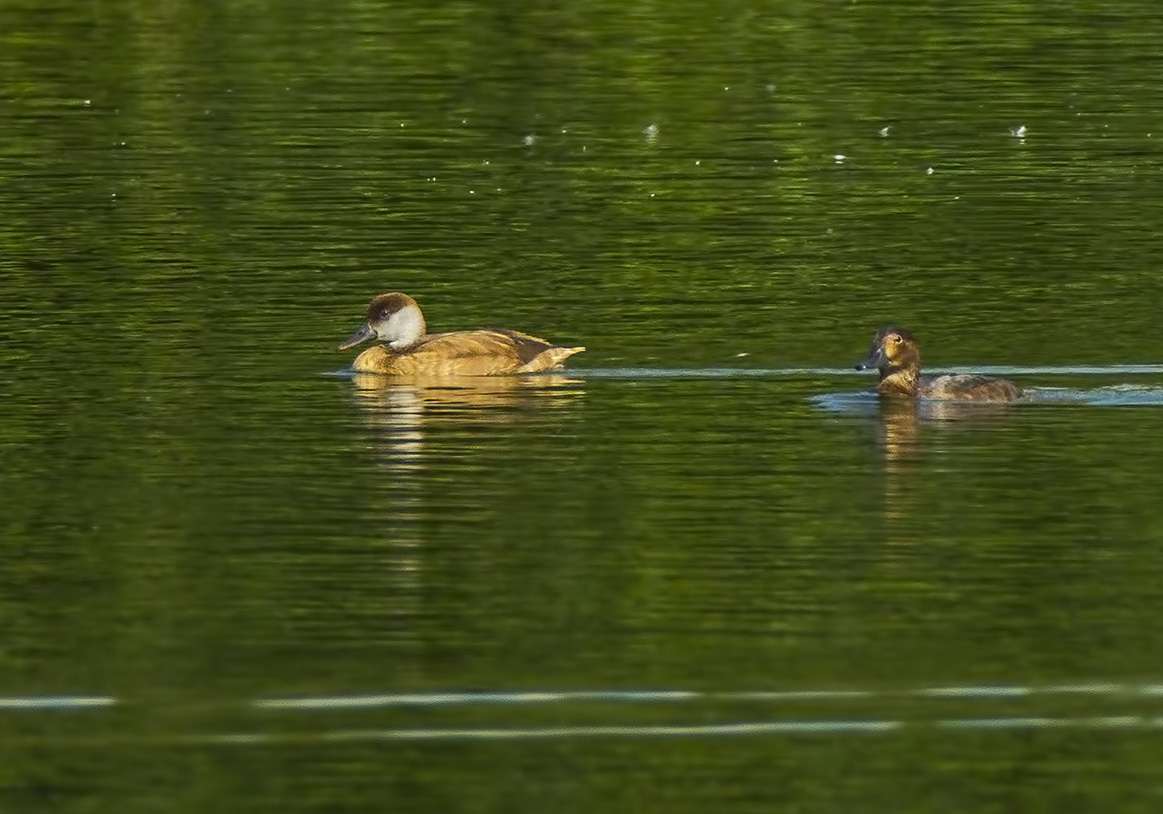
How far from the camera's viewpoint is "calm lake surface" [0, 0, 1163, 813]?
11.1m

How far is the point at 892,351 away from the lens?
18672mm

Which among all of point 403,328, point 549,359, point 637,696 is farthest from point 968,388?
point 637,696

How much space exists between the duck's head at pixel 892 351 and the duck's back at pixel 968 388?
180 millimetres

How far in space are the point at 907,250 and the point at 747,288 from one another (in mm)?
2349

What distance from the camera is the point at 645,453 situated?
1644 centimetres

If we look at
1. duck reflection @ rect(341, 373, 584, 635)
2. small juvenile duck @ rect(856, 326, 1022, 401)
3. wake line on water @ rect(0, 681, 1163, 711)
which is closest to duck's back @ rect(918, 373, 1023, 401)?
small juvenile duck @ rect(856, 326, 1022, 401)

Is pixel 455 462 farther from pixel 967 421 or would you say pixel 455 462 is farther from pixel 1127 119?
pixel 1127 119

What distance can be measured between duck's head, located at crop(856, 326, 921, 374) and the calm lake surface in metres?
0.23

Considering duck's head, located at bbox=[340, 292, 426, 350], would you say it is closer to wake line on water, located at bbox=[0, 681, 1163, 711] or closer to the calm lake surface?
the calm lake surface

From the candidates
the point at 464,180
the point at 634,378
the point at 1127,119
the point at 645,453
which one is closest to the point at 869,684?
the point at 645,453

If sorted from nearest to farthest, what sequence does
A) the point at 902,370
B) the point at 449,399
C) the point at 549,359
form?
1. the point at 902,370
2. the point at 449,399
3. the point at 549,359

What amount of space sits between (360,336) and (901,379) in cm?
389

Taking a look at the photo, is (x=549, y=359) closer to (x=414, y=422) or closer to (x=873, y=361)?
(x=414, y=422)

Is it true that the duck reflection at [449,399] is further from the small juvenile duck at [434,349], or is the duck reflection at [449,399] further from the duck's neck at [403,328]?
the duck's neck at [403,328]
